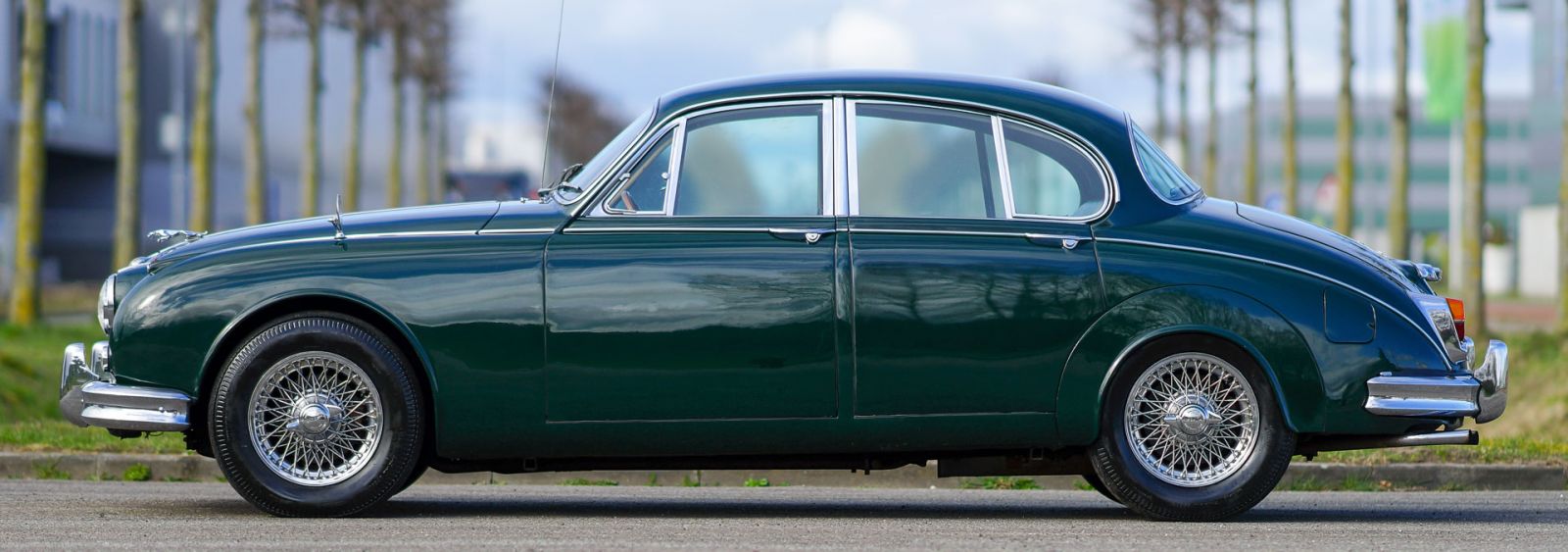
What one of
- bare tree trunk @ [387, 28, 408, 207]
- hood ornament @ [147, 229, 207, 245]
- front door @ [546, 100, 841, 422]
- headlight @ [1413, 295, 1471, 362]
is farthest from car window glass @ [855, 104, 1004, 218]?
bare tree trunk @ [387, 28, 408, 207]

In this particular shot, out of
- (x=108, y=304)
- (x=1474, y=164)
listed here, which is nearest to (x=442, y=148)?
(x=1474, y=164)

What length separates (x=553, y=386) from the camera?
280 inches

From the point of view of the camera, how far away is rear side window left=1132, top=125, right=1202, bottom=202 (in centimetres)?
755

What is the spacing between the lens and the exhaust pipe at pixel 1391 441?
7.25 metres

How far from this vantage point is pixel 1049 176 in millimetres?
7512

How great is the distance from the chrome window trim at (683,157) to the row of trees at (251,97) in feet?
49.2

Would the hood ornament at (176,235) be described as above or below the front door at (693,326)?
above

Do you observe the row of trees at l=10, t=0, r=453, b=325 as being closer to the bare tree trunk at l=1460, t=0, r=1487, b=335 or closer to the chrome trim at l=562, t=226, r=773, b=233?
the bare tree trunk at l=1460, t=0, r=1487, b=335

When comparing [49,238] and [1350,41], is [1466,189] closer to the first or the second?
[1350,41]

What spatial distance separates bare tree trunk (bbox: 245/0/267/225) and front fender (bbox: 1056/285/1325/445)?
25.5 metres

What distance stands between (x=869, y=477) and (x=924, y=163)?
286 centimetres

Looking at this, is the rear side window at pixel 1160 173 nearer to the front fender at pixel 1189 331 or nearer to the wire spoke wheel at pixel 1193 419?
the front fender at pixel 1189 331

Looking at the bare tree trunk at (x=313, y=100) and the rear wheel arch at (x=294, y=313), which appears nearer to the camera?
the rear wheel arch at (x=294, y=313)

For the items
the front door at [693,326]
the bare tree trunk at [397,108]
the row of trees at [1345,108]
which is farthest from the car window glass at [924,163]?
the bare tree trunk at [397,108]
